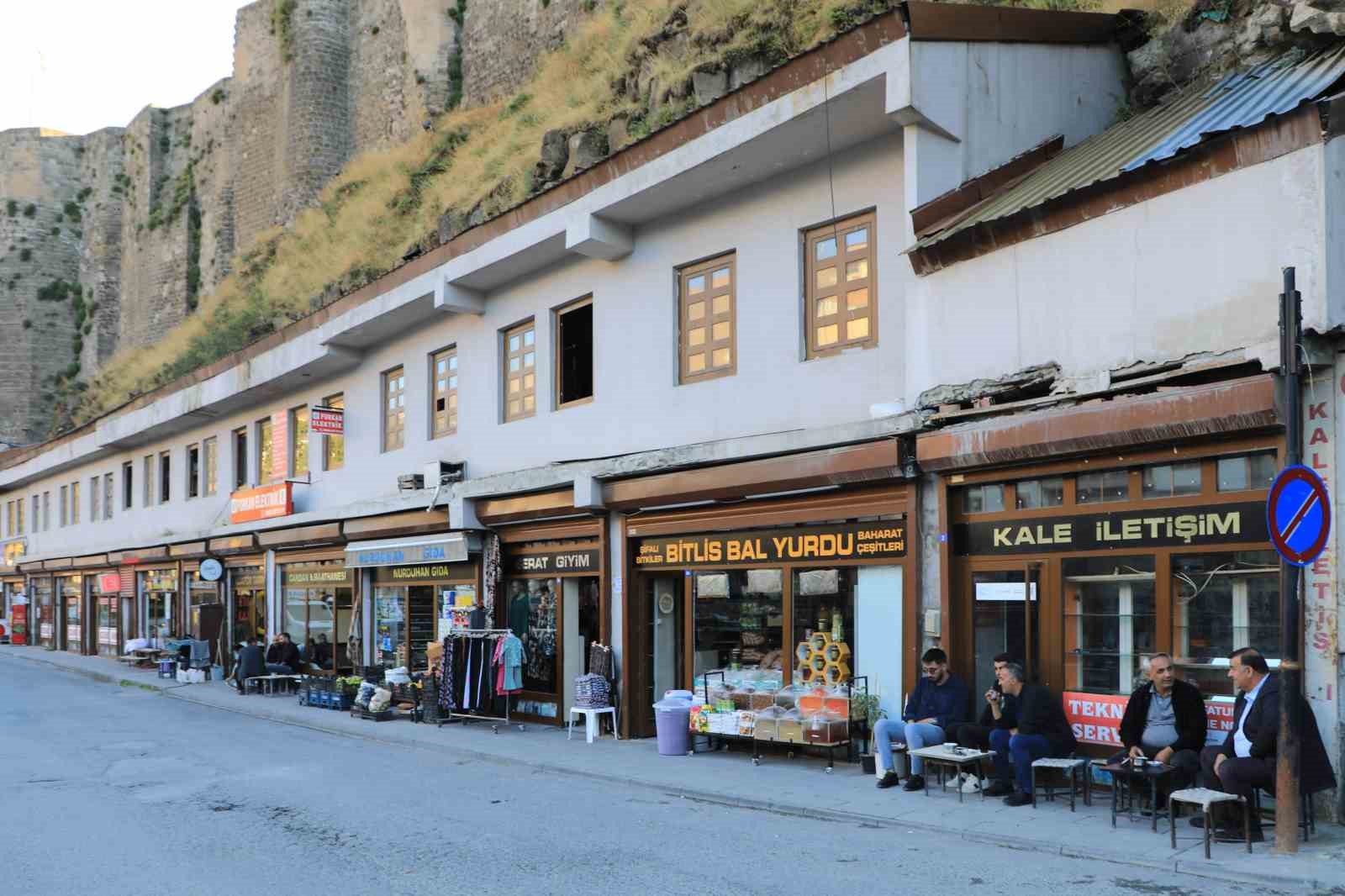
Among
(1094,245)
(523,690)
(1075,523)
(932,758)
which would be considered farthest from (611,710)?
(1094,245)

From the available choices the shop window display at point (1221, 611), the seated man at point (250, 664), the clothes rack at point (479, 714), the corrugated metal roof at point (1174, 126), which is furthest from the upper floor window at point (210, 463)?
the shop window display at point (1221, 611)

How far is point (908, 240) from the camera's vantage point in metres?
11.6

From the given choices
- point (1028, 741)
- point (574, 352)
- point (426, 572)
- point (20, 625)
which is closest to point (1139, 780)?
point (1028, 741)

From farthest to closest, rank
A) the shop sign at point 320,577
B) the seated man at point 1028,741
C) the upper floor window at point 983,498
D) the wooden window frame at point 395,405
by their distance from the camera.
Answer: the shop sign at point 320,577 < the wooden window frame at point 395,405 < the upper floor window at point 983,498 < the seated man at point 1028,741

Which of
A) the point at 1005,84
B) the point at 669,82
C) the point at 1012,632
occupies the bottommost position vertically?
the point at 1012,632

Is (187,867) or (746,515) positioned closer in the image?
(187,867)

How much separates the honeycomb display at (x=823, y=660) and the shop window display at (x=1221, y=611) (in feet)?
12.4

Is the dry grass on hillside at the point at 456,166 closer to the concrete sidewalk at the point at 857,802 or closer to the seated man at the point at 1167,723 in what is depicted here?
the concrete sidewalk at the point at 857,802

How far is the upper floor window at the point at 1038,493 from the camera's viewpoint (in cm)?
1029

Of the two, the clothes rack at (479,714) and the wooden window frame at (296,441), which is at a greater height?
the wooden window frame at (296,441)

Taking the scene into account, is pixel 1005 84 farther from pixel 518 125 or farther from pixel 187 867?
pixel 518 125

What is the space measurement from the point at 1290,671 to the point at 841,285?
21.1ft

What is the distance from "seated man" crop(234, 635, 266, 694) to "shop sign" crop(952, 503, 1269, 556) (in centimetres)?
1581

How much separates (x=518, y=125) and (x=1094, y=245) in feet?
70.2
